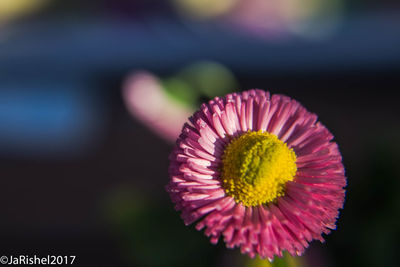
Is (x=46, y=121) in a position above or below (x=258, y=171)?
above

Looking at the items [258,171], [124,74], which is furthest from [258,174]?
[124,74]

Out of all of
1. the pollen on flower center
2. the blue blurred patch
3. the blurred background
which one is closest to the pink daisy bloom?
the pollen on flower center

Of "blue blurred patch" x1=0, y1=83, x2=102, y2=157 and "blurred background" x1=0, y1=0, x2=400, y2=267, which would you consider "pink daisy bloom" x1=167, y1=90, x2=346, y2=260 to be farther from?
"blue blurred patch" x1=0, y1=83, x2=102, y2=157

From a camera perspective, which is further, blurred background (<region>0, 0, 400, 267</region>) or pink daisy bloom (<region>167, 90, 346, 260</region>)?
blurred background (<region>0, 0, 400, 267</region>)

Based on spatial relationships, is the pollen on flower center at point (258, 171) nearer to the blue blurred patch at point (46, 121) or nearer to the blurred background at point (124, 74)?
the blurred background at point (124, 74)

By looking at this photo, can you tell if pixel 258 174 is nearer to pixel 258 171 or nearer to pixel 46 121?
pixel 258 171

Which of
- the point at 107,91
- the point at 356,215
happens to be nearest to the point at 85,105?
the point at 107,91

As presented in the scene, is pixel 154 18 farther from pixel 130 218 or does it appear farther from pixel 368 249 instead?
pixel 368 249
